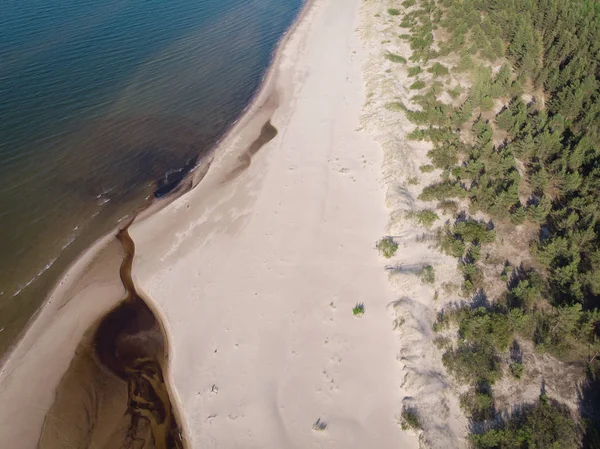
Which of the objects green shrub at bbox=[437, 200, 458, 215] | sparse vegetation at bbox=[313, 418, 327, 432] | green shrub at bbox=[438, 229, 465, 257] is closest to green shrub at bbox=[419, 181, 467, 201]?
green shrub at bbox=[437, 200, 458, 215]

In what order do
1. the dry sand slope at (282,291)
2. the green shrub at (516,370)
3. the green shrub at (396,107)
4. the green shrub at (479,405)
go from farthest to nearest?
the green shrub at (396,107), the dry sand slope at (282,291), the green shrub at (516,370), the green shrub at (479,405)

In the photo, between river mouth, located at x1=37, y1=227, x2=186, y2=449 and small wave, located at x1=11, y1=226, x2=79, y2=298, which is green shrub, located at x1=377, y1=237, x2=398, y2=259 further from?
small wave, located at x1=11, y1=226, x2=79, y2=298

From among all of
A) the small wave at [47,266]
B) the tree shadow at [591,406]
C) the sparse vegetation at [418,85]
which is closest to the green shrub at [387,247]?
the tree shadow at [591,406]

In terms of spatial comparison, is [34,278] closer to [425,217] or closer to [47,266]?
[47,266]

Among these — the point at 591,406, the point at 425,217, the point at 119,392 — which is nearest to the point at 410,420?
the point at 591,406

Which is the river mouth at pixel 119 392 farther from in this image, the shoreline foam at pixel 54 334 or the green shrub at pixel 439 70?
the green shrub at pixel 439 70

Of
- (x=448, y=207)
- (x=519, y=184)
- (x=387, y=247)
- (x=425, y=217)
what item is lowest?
(x=519, y=184)

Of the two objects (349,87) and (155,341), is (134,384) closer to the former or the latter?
(155,341)
